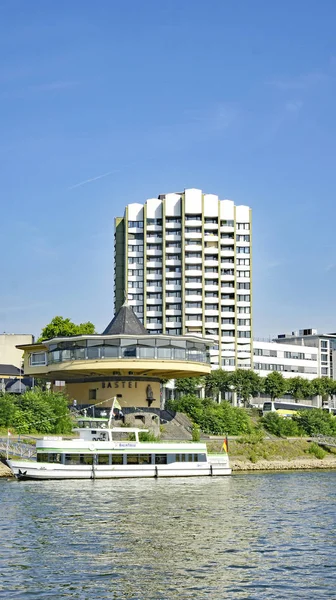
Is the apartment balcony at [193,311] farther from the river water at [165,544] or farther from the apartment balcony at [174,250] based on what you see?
the river water at [165,544]

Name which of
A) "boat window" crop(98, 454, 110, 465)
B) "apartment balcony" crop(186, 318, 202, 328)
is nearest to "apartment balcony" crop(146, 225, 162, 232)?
"apartment balcony" crop(186, 318, 202, 328)

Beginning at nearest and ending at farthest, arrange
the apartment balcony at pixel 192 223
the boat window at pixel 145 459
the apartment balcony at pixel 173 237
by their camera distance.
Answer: the boat window at pixel 145 459 < the apartment balcony at pixel 192 223 < the apartment balcony at pixel 173 237

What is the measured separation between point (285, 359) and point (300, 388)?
55.5ft

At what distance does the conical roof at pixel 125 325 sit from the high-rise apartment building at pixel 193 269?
59.6 m

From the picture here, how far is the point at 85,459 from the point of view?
73562 mm

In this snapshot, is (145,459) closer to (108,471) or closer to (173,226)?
(108,471)

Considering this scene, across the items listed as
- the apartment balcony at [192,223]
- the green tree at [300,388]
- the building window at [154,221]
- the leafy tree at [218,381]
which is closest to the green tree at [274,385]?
the green tree at [300,388]

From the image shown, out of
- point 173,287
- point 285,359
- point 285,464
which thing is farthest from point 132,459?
point 285,359

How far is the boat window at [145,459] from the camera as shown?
75875mm

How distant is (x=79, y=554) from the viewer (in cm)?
3628

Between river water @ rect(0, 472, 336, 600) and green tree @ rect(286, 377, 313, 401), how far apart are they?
343 ft

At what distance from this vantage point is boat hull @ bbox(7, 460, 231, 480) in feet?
230

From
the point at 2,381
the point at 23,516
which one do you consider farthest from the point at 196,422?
the point at 23,516

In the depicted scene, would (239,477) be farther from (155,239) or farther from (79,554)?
(155,239)
